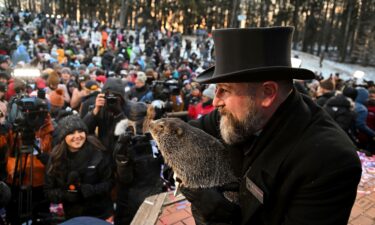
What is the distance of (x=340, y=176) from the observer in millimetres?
1298

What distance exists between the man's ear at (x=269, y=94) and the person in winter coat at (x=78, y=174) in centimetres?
243

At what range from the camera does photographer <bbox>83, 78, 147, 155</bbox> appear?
3.98 m

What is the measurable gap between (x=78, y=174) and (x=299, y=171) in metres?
2.63

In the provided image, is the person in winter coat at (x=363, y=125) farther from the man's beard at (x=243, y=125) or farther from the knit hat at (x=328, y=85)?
the man's beard at (x=243, y=125)

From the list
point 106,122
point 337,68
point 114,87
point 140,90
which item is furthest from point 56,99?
point 337,68

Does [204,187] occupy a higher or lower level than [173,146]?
lower

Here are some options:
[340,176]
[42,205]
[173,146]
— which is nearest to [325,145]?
[340,176]

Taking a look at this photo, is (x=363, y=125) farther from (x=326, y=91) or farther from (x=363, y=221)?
(x=363, y=221)

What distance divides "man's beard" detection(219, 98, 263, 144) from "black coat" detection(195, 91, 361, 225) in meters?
0.05

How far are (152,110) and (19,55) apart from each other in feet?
36.3

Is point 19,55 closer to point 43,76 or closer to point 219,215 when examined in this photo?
point 43,76

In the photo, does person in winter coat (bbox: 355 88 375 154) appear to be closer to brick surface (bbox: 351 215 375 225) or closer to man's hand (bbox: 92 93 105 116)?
brick surface (bbox: 351 215 375 225)

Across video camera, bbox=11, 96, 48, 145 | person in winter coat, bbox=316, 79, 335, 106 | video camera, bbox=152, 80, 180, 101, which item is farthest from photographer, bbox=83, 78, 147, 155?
person in winter coat, bbox=316, 79, 335, 106

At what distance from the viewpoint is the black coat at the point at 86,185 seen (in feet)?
10.9
